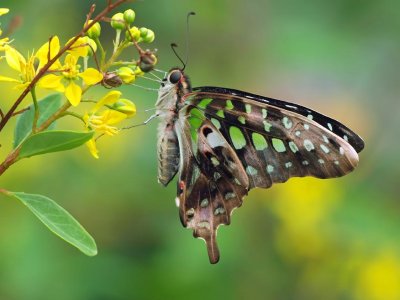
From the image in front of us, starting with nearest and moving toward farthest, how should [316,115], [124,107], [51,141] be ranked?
[51,141], [124,107], [316,115]

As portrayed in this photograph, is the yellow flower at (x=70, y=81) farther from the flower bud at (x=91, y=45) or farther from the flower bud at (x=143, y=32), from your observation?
the flower bud at (x=143, y=32)

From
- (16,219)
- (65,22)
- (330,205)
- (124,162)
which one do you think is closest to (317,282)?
(330,205)

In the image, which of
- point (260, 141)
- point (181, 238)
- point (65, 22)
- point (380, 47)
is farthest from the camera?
point (380, 47)

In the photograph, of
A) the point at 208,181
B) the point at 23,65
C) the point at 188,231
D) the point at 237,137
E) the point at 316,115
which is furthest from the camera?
the point at 188,231

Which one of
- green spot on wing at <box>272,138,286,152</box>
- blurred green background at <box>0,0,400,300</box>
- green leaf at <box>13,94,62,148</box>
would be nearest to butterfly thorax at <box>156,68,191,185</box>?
green spot on wing at <box>272,138,286,152</box>

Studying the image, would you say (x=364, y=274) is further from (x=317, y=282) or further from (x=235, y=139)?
(x=235, y=139)

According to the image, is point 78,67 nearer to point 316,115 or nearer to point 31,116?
point 31,116

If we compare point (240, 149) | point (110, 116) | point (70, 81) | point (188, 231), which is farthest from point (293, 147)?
point (188, 231)
